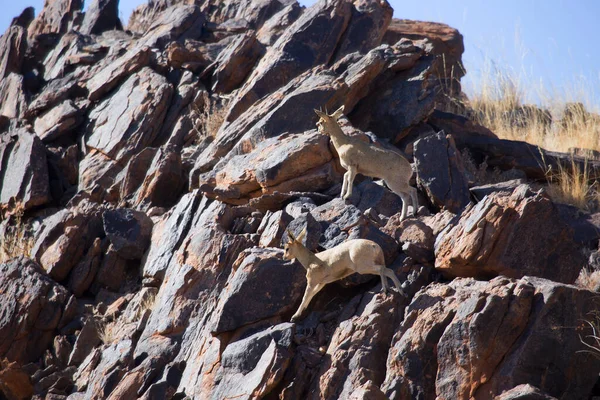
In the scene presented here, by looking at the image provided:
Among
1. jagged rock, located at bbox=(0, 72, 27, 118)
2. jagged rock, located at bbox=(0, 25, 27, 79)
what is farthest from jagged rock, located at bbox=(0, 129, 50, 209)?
jagged rock, located at bbox=(0, 25, 27, 79)

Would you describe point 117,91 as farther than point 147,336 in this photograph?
Yes

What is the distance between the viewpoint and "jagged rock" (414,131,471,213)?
1250 cm

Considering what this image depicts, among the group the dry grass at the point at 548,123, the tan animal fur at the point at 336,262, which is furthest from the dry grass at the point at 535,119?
the tan animal fur at the point at 336,262

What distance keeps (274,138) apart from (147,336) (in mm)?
4578

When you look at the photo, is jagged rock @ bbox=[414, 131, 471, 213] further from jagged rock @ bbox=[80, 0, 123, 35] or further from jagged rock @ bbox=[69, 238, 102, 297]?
jagged rock @ bbox=[80, 0, 123, 35]

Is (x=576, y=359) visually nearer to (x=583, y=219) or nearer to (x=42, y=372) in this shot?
(x=583, y=219)

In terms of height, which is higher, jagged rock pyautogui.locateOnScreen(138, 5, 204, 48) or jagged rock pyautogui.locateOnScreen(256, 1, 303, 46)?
jagged rock pyautogui.locateOnScreen(138, 5, 204, 48)

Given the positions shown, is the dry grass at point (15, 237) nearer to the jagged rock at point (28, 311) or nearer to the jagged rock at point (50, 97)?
the jagged rock at point (28, 311)

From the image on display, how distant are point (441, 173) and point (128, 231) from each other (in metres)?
6.13

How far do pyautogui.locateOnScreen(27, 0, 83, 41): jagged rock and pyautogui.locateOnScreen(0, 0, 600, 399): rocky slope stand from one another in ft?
13.5

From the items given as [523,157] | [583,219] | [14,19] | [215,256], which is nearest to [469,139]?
[523,157]

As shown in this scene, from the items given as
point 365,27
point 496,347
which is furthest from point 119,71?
point 496,347

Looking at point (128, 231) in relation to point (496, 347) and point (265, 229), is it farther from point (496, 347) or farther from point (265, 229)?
point (496, 347)

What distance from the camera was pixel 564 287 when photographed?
8828 millimetres
